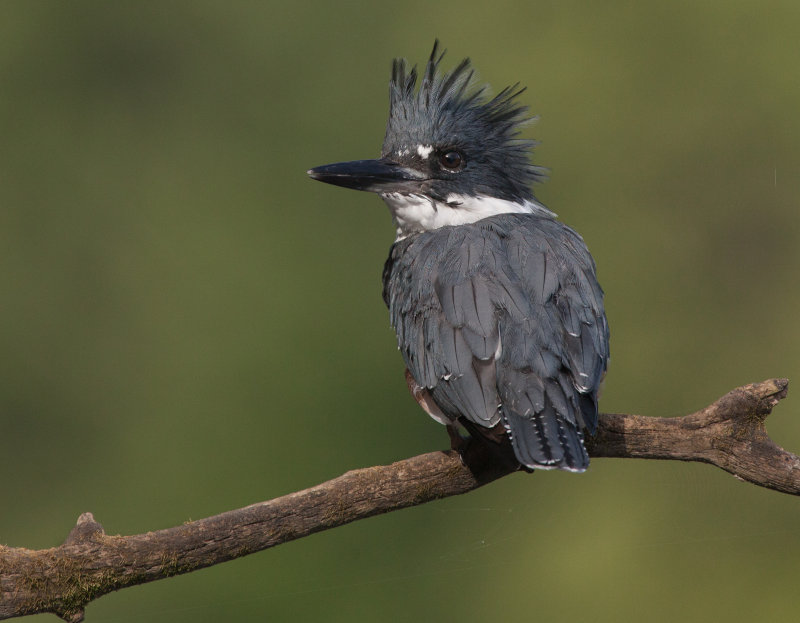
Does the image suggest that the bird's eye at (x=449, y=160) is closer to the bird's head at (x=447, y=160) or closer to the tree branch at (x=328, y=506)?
the bird's head at (x=447, y=160)

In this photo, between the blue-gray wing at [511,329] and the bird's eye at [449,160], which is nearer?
the blue-gray wing at [511,329]

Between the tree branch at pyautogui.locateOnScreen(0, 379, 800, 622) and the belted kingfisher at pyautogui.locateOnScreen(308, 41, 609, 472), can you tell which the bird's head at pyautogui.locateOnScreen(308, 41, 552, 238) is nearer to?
the belted kingfisher at pyautogui.locateOnScreen(308, 41, 609, 472)

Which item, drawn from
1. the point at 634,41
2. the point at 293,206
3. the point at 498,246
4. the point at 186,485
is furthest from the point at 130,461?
the point at 634,41

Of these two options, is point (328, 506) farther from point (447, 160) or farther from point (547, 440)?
point (447, 160)

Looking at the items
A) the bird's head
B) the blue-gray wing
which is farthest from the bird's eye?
the blue-gray wing

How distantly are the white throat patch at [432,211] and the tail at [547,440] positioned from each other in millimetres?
689

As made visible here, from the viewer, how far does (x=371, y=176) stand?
7.93ft

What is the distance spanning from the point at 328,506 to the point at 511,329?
1.56 feet

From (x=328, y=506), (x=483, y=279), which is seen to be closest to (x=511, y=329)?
(x=483, y=279)

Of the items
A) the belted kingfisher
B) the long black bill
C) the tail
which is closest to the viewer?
the tail

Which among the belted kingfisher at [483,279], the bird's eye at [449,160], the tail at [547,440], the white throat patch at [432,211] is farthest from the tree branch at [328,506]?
the bird's eye at [449,160]

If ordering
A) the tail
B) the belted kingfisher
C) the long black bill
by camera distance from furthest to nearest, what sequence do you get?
1. the long black bill
2. the belted kingfisher
3. the tail

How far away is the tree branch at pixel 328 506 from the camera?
5.94ft

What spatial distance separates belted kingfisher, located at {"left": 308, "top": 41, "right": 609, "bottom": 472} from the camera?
1.90 m
